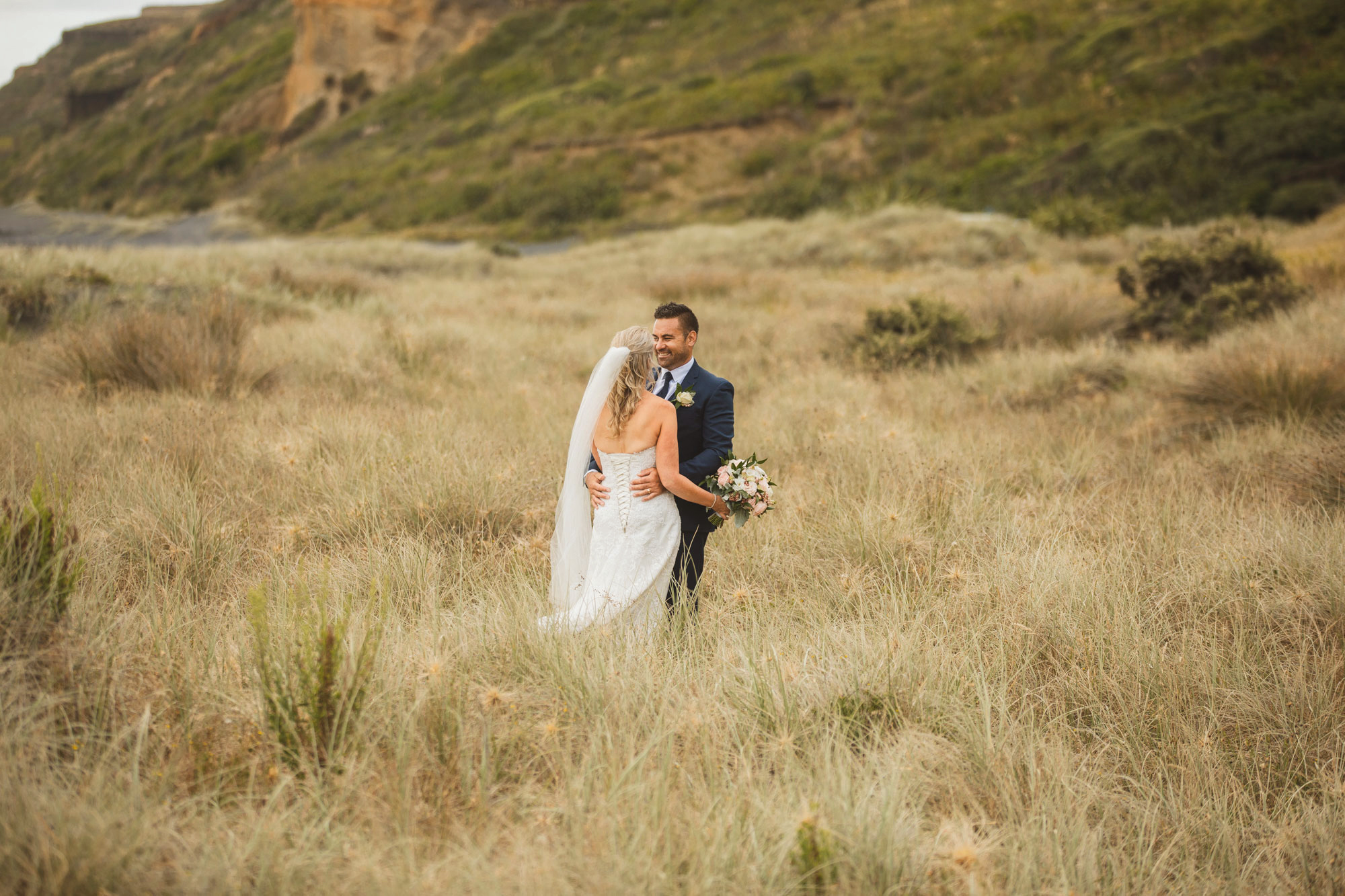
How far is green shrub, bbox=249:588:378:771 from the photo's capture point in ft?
6.54

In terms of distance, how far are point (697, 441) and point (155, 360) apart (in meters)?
5.13

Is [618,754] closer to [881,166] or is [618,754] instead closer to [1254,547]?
[1254,547]

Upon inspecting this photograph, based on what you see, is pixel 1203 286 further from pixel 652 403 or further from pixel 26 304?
pixel 26 304

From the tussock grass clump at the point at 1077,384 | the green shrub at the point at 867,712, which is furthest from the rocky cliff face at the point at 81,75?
the green shrub at the point at 867,712

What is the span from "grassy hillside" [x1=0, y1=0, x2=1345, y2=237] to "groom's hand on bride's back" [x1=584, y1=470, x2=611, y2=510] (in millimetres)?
18185

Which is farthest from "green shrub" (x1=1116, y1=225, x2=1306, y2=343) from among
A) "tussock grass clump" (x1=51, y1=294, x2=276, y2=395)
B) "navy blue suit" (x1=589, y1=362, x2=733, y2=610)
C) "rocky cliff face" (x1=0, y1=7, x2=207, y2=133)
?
"rocky cliff face" (x1=0, y1=7, x2=207, y2=133)

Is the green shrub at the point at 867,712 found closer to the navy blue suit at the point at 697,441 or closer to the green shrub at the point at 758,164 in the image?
the navy blue suit at the point at 697,441

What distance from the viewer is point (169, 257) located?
12.6 meters

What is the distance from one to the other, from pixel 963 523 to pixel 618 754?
8.14 ft

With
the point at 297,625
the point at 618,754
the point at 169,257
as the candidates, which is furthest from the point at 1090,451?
the point at 169,257

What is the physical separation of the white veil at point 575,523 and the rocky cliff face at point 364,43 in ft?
211

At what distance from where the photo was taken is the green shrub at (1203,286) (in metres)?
8.37

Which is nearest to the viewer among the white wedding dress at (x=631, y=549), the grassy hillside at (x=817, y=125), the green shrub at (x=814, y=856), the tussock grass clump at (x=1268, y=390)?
the green shrub at (x=814, y=856)

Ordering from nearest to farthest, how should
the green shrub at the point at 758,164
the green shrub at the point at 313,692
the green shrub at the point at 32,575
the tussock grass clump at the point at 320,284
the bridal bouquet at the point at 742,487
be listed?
the green shrub at the point at 313,692
the green shrub at the point at 32,575
the bridal bouquet at the point at 742,487
the tussock grass clump at the point at 320,284
the green shrub at the point at 758,164
